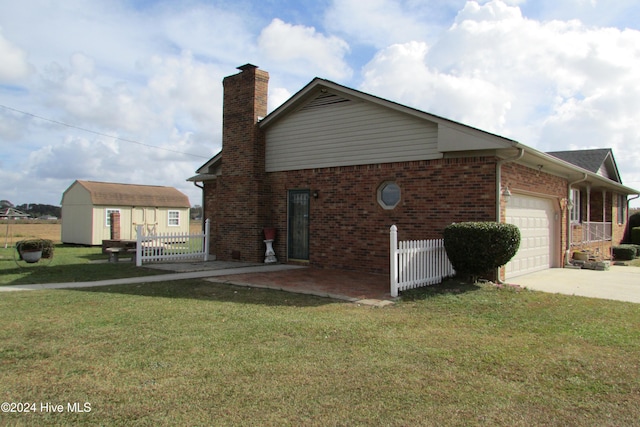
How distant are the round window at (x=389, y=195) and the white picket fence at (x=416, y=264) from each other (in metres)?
2.09

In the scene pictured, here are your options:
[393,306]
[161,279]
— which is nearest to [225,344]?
[393,306]

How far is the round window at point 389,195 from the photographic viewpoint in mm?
11805

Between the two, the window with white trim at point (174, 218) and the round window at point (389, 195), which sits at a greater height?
the round window at point (389, 195)

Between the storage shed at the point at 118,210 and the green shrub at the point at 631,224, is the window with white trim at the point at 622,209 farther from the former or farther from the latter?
the storage shed at the point at 118,210

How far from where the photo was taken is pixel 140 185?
2909cm

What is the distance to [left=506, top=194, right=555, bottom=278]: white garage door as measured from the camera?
11.4 meters

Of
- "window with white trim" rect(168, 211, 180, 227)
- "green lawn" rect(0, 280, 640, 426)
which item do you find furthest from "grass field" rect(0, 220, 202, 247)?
"green lawn" rect(0, 280, 640, 426)

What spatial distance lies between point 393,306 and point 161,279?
5.87 meters

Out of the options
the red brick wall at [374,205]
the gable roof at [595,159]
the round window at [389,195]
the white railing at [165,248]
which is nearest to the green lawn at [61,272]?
the white railing at [165,248]

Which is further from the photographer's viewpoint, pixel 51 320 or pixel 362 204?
pixel 362 204

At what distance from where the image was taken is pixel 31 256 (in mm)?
13336

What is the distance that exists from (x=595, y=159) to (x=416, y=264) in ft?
53.7

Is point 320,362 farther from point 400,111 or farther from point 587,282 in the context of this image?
point 587,282

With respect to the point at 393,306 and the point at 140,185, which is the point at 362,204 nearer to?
the point at 393,306
